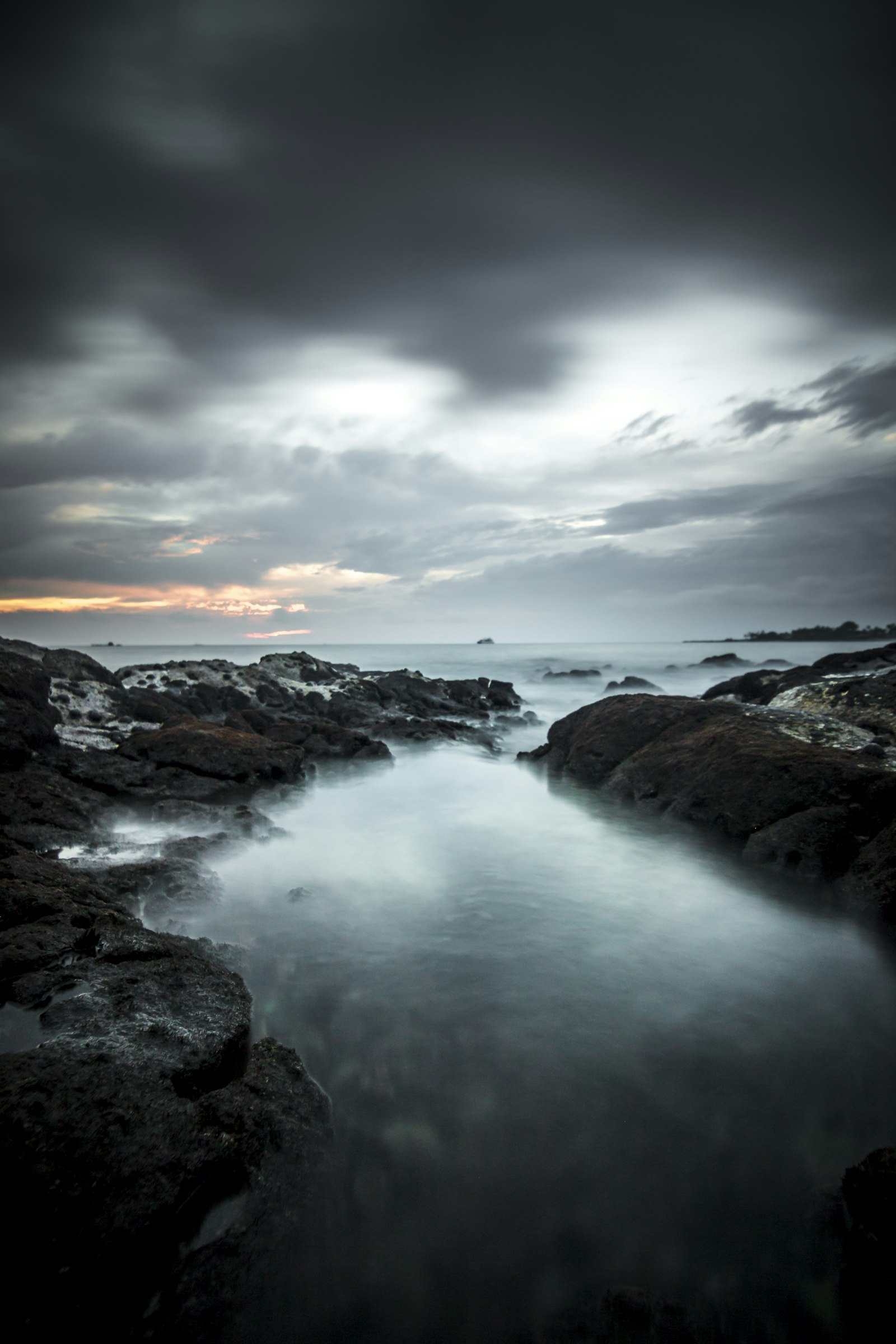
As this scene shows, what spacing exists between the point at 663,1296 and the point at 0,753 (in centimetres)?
905

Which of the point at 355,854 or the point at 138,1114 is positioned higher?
the point at 138,1114

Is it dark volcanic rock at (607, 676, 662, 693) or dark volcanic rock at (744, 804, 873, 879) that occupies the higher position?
dark volcanic rock at (607, 676, 662, 693)

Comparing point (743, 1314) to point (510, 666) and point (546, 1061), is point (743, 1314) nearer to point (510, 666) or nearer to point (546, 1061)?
point (546, 1061)

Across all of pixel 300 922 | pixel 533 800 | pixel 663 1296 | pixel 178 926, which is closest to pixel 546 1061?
pixel 663 1296

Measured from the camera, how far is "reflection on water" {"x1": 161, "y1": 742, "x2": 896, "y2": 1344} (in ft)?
9.22

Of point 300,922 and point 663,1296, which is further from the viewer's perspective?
point 300,922

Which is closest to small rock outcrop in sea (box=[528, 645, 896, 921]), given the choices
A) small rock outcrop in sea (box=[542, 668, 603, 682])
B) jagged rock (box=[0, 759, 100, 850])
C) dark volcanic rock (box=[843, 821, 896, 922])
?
dark volcanic rock (box=[843, 821, 896, 922])

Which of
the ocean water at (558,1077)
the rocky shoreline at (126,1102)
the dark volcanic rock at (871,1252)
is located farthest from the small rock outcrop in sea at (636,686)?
the dark volcanic rock at (871,1252)

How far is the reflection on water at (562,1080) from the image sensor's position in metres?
2.81

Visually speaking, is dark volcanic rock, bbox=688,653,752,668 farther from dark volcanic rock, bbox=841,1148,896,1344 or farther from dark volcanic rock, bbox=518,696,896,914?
dark volcanic rock, bbox=841,1148,896,1344

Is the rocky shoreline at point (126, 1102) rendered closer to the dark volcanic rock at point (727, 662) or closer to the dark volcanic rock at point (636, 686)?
the dark volcanic rock at point (636, 686)

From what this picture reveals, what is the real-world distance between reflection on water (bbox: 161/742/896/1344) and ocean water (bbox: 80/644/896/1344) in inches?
0.6

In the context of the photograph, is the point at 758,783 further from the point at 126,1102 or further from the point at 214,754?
the point at 214,754

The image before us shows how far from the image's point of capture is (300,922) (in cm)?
641
